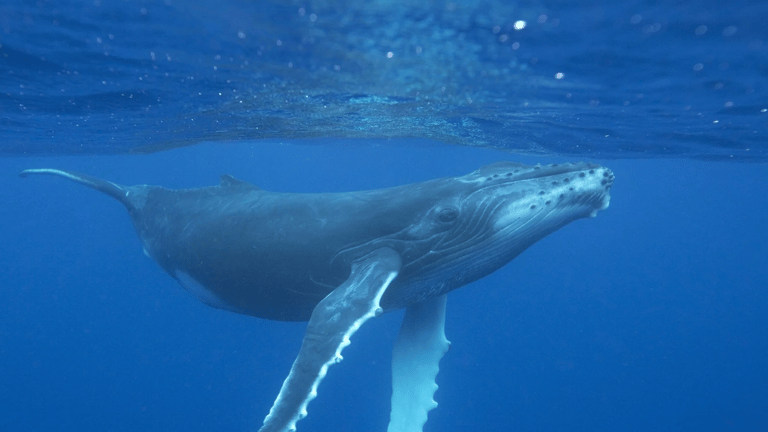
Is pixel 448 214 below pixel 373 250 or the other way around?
the other way around

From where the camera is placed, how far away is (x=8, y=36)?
8961 mm

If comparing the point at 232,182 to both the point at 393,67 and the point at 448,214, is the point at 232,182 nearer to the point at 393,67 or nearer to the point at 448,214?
the point at 393,67

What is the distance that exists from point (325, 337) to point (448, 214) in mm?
2626

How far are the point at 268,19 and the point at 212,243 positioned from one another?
4.05 m

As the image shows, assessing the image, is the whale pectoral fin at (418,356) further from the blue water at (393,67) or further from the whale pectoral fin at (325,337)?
the blue water at (393,67)

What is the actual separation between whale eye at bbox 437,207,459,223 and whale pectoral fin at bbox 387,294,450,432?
2.14 m

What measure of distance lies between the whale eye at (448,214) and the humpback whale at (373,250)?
0.05 ft

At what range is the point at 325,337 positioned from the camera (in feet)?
18.7

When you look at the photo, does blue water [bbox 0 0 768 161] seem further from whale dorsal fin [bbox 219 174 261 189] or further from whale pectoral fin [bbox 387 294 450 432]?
whale pectoral fin [bbox 387 294 450 432]

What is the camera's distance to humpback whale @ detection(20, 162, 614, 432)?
6.19 m

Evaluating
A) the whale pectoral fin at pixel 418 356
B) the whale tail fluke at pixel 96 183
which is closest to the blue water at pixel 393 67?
the whale tail fluke at pixel 96 183

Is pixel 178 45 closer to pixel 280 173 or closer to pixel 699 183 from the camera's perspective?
pixel 699 183

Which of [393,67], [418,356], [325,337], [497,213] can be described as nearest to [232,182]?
[393,67]

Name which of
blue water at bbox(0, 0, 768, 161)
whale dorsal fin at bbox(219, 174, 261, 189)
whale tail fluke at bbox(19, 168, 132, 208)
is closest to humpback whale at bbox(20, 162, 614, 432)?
whale dorsal fin at bbox(219, 174, 261, 189)
